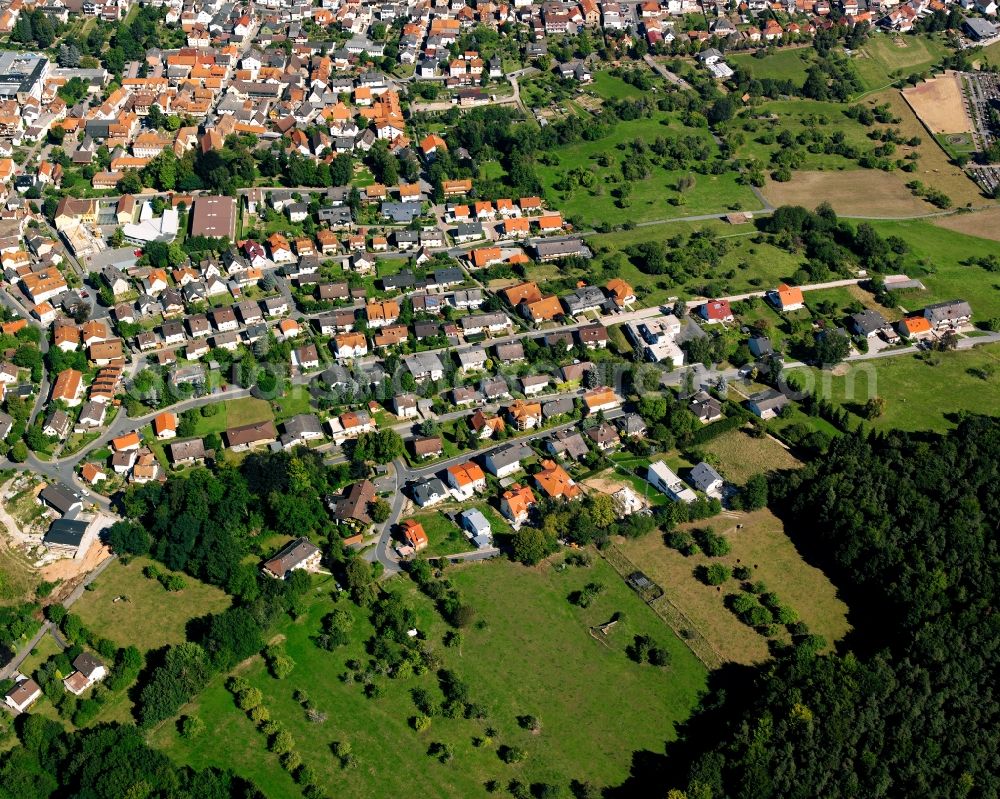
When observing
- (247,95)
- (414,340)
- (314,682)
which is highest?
(247,95)

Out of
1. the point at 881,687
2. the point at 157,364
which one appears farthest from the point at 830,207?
the point at 157,364

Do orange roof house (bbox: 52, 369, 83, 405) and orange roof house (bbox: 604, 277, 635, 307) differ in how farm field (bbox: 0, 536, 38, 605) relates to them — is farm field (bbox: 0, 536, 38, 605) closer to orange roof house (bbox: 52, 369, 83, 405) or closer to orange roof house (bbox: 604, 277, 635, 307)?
orange roof house (bbox: 52, 369, 83, 405)

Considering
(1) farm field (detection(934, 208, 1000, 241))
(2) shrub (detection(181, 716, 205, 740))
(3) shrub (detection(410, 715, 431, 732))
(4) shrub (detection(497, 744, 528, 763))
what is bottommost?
(4) shrub (detection(497, 744, 528, 763))

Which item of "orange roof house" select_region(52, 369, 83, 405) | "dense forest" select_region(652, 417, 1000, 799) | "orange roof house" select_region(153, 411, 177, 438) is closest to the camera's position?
"dense forest" select_region(652, 417, 1000, 799)

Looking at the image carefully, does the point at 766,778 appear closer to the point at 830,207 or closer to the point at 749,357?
the point at 749,357

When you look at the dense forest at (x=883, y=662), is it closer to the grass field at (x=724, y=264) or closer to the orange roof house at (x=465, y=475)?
the orange roof house at (x=465, y=475)

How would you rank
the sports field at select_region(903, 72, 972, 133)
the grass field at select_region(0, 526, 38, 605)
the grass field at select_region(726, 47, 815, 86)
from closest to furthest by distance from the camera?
the grass field at select_region(0, 526, 38, 605) < the sports field at select_region(903, 72, 972, 133) < the grass field at select_region(726, 47, 815, 86)

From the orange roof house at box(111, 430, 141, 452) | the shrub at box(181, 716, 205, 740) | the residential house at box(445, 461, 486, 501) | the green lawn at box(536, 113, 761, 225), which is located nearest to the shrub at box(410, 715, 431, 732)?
the shrub at box(181, 716, 205, 740)
